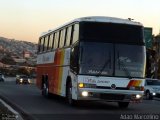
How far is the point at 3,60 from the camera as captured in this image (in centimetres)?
16338

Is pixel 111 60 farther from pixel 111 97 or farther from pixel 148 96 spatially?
pixel 148 96

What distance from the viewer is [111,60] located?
20.3m

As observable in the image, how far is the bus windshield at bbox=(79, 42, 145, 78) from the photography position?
20.3 meters

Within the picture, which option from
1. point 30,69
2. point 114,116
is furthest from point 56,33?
point 30,69

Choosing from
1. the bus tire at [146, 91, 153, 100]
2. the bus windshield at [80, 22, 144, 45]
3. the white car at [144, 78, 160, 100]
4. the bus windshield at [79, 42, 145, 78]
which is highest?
the bus windshield at [80, 22, 144, 45]

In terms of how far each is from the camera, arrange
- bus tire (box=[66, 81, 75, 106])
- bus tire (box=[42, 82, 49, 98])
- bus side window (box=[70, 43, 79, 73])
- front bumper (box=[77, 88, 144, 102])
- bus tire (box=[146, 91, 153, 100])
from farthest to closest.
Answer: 1. bus tire (box=[146, 91, 153, 100])
2. bus tire (box=[42, 82, 49, 98])
3. bus tire (box=[66, 81, 75, 106])
4. bus side window (box=[70, 43, 79, 73])
5. front bumper (box=[77, 88, 144, 102])

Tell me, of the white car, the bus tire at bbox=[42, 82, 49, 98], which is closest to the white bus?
the bus tire at bbox=[42, 82, 49, 98]

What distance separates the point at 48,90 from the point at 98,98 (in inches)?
A: 307

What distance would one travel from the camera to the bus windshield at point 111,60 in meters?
20.3

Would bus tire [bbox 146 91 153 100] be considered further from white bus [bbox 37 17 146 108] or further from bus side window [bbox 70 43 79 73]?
bus side window [bbox 70 43 79 73]

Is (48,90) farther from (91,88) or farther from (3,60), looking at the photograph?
(3,60)

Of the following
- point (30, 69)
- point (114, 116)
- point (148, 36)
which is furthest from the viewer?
point (30, 69)

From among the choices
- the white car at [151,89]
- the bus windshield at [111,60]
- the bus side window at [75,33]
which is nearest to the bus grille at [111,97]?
the bus windshield at [111,60]

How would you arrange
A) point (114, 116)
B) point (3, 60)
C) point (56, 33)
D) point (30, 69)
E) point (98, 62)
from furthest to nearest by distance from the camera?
point (3, 60) < point (30, 69) < point (56, 33) < point (98, 62) < point (114, 116)
